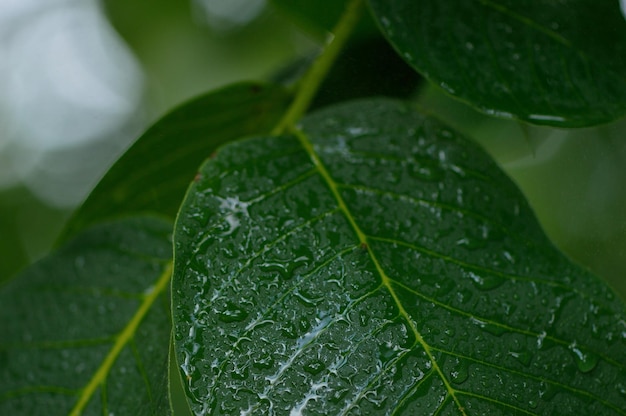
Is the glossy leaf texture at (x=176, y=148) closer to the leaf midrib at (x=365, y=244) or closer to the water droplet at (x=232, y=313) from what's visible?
the leaf midrib at (x=365, y=244)

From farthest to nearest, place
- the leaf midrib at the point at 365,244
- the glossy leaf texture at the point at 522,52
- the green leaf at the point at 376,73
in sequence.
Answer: the green leaf at the point at 376,73 → the glossy leaf texture at the point at 522,52 → the leaf midrib at the point at 365,244

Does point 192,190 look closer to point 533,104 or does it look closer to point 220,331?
point 220,331

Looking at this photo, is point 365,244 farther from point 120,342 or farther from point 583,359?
point 120,342

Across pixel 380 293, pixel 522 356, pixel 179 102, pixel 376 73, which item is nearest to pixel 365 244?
pixel 380 293

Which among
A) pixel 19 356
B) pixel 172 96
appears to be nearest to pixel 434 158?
pixel 19 356

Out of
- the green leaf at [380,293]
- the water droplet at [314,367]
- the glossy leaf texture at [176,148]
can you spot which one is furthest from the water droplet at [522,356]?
the glossy leaf texture at [176,148]
